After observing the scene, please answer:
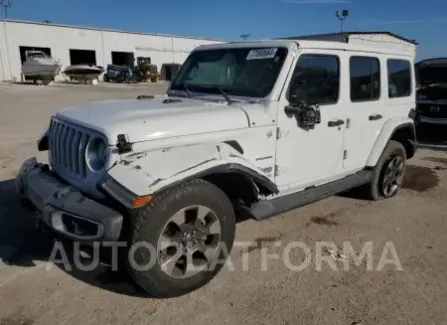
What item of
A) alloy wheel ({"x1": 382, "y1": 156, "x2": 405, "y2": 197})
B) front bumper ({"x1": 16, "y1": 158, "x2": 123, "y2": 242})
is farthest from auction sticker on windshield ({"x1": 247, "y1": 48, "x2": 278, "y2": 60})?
alloy wheel ({"x1": 382, "y1": 156, "x2": 405, "y2": 197})

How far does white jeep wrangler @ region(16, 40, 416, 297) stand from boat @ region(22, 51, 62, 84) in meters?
27.1

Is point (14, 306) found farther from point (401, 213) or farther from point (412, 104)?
point (412, 104)

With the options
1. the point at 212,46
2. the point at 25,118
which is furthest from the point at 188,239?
the point at 25,118

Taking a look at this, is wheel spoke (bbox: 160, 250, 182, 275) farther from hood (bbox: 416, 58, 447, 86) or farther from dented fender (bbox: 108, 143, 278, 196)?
hood (bbox: 416, 58, 447, 86)

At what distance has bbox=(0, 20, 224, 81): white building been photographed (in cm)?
3356

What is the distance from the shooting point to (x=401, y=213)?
16.6ft

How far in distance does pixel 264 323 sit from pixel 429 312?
1.24 meters

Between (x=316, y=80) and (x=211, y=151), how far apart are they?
1517 millimetres

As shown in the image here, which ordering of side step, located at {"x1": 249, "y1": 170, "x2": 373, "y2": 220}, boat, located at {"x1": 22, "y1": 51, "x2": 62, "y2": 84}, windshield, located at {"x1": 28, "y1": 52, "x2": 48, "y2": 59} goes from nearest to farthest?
side step, located at {"x1": 249, "y1": 170, "x2": 373, "y2": 220}, boat, located at {"x1": 22, "y1": 51, "x2": 62, "y2": 84}, windshield, located at {"x1": 28, "y1": 52, "x2": 48, "y2": 59}

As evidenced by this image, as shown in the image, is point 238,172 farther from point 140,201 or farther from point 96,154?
point 96,154

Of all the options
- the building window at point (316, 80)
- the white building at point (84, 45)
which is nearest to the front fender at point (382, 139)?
the building window at point (316, 80)

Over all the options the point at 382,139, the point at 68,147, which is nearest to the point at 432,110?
the point at 382,139

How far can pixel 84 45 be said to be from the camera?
127 ft

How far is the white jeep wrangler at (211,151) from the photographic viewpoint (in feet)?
9.32
